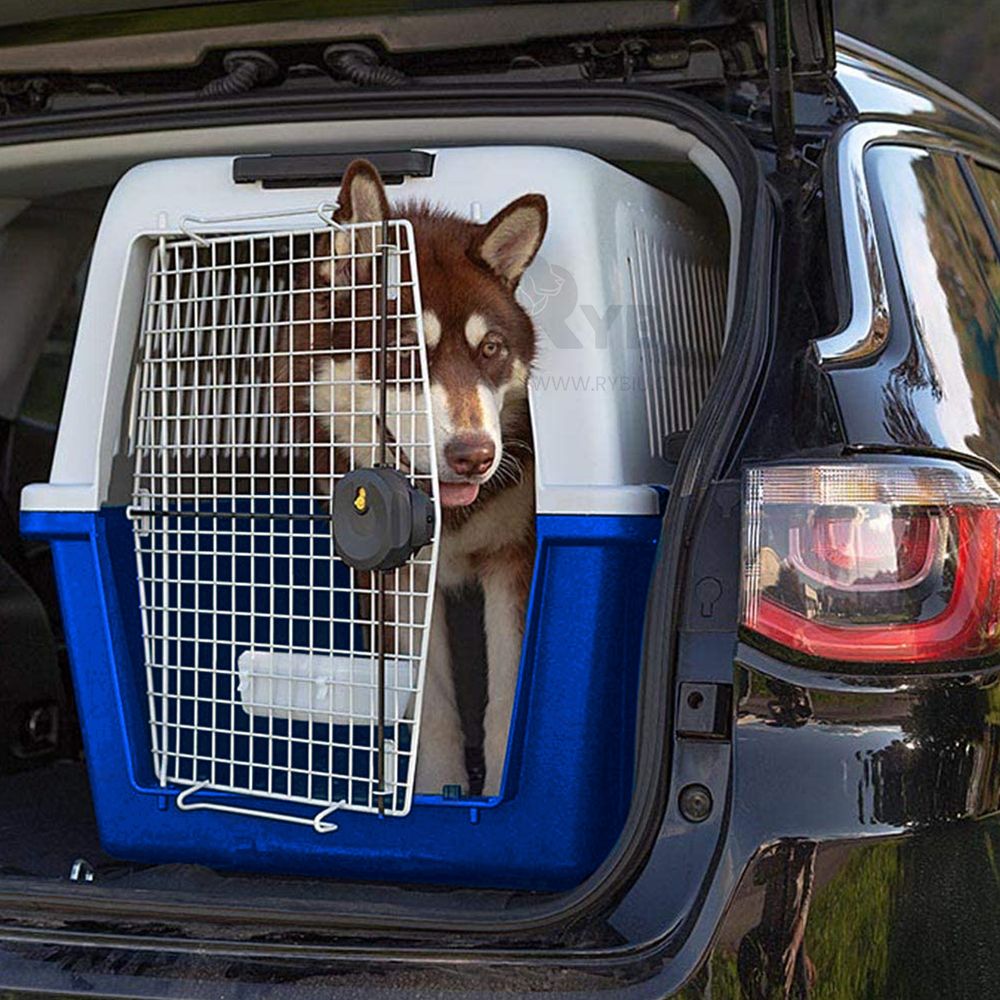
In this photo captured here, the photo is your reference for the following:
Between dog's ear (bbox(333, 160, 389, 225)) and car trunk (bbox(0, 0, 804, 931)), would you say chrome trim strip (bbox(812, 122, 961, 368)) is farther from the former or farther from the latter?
dog's ear (bbox(333, 160, 389, 225))

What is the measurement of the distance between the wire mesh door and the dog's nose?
4 centimetres

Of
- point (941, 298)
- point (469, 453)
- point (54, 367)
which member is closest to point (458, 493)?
point (469, 453)

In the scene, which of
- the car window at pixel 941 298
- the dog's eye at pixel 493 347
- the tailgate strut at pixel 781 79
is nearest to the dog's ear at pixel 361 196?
the dog's eye at pixel 493 347

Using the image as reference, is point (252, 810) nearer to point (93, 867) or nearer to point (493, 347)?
point (93, 867)

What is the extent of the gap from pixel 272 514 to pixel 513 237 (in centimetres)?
53

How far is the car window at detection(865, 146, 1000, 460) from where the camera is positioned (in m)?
1.67

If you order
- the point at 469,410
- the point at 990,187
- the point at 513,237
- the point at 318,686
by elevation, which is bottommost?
the point at 318,686

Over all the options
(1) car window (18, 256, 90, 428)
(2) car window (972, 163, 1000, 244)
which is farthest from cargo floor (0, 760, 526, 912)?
(2) car window (972, 163, 1000, 244)

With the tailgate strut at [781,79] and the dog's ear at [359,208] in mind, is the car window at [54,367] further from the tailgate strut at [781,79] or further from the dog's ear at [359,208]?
the tailgate strut at [781,79]

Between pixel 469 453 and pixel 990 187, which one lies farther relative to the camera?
pixel 990 187

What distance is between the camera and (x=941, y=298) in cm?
193

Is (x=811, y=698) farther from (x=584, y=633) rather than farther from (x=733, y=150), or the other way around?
(x=733, y=150)

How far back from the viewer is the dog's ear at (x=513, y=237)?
6.66ft

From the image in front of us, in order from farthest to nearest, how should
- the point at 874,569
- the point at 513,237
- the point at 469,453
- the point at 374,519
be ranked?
the point at 469,453
the point at 513,237
the point at 374,519
the point at 874,569
